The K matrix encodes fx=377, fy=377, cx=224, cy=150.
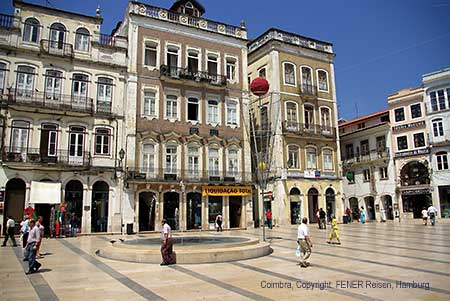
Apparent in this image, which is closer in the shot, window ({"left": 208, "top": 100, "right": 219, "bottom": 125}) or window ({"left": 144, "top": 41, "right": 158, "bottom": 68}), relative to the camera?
window ({"left": 144, "top": 41, "right": 158, "bottom": 68})

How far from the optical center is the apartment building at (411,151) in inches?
1563

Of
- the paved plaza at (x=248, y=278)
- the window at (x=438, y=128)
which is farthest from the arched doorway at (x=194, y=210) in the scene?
the window at (x=438, y=128)

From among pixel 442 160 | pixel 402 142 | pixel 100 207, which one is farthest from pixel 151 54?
pixel 442 160

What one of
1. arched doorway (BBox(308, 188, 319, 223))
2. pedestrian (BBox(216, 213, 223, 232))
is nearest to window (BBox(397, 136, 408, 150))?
arched doorway (BBox(308, 188, 319, 223))

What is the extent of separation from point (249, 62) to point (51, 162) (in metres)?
22.4

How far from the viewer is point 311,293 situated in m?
8.55

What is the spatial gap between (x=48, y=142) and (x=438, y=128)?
3646 centimetres

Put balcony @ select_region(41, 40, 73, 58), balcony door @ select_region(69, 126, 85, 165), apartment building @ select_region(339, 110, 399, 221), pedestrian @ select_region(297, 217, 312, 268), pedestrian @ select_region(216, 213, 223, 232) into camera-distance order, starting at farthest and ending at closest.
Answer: apartment building @ select_region(339, 110, 399, 221), pedestrian @ select_region(216, 213, 223, 232), balcony @ select_region(41, 40, 73, 58), balcony door @ select_region(69, 126, 85, 165), pedestrian @ select_region(297, 217, 312, 268)

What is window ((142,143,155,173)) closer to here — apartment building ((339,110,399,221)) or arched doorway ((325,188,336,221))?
arched doorway ((325,188,336,221))

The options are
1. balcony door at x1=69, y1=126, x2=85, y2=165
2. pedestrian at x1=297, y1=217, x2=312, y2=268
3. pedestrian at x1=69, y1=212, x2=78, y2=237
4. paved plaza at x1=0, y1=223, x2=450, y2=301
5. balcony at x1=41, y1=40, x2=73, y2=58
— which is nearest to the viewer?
paved plaza at x1=0, y1=223, x2=450, y2=301

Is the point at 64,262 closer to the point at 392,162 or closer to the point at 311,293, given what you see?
the point at 311,293

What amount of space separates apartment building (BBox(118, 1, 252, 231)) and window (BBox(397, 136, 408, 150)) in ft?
62.5

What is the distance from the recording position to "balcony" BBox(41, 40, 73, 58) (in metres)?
26.8

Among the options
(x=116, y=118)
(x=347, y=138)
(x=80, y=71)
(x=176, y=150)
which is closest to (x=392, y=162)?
(x=347, y=138)
